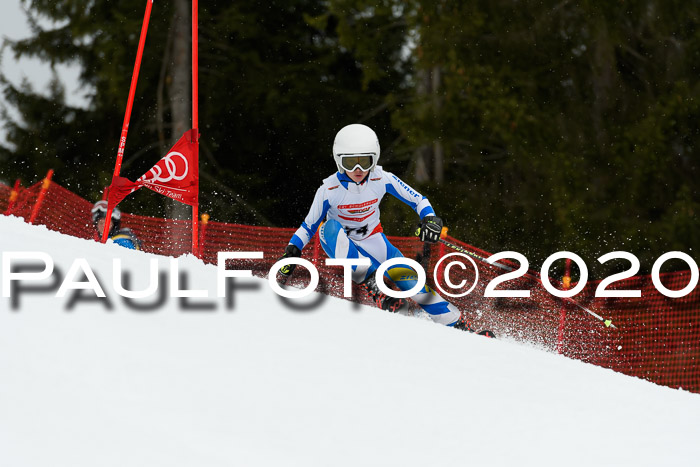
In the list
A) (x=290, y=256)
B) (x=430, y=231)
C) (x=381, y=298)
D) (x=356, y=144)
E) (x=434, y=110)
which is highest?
(x=434, y=110)

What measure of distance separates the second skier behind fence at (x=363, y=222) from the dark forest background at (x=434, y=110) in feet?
16.5

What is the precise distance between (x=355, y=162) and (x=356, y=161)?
0.5 inches

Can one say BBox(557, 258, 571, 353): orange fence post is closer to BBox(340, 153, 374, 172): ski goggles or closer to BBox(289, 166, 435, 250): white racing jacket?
BBox(289, 166, 435, 250): white racing jacket

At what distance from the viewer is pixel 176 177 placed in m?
8.69

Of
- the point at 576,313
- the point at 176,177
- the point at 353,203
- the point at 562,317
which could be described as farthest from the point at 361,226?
the point at 576,313

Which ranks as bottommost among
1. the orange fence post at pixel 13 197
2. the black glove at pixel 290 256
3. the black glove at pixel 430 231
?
the black glove at pixel 290 256

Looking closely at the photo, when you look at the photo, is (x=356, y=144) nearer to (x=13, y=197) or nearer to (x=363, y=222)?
(x=363, y=222)

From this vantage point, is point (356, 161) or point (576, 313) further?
point (576, 313)

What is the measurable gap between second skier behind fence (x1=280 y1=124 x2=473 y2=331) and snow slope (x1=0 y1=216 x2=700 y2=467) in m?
0.87

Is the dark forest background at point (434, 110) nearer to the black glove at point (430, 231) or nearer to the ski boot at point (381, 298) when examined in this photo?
the ski boot at point (381, 298)

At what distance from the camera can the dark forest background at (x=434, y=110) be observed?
12273mm

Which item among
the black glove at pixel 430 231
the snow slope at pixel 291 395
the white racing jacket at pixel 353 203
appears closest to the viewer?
the snow slope at pixel 291 395

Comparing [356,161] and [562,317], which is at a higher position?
[356,161]

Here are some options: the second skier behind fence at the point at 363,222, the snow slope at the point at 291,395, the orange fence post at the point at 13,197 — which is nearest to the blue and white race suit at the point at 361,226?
the second skier behind fence at the point at 363,222
